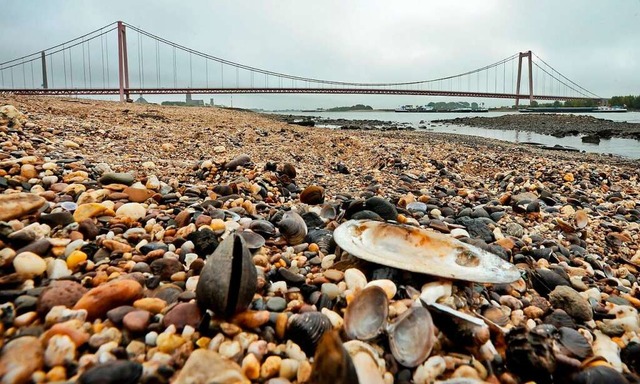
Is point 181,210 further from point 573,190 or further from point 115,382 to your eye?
point 573,190

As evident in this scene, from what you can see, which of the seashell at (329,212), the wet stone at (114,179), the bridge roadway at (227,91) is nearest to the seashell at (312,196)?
the seashell at (329,212)

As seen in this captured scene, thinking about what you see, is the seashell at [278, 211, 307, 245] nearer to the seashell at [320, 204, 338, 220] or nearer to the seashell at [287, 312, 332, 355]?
the seashell at [320, 204, 338, 220]

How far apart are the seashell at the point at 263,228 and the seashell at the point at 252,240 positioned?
0.46ft

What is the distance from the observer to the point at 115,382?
105cm

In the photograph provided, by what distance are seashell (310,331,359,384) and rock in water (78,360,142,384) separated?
1.87ft

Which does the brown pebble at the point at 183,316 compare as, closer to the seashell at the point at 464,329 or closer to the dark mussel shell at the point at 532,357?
the seashell at the point at 464,329

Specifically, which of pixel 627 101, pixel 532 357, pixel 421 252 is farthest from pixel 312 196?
pixel 627 101

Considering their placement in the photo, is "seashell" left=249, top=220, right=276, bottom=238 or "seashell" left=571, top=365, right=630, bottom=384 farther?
"seashell" left=249, top=220, right=276, bottom=238

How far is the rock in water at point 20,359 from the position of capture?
1.04 meters

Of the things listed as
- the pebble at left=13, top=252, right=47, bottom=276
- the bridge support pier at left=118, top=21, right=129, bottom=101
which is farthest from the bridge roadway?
the pebble at left=13, top=252, right=47, bottom=276

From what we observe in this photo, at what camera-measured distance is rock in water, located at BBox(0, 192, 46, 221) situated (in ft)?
6.38

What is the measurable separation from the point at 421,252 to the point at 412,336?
0.79 m

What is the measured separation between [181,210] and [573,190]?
16.5 ft

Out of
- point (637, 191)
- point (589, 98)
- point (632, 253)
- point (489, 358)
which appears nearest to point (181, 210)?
point (489, 358)
